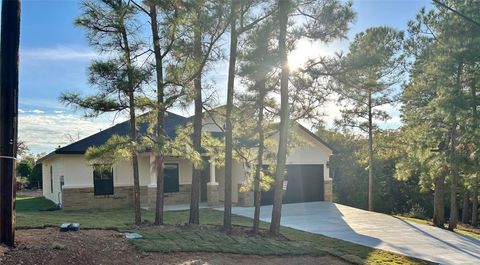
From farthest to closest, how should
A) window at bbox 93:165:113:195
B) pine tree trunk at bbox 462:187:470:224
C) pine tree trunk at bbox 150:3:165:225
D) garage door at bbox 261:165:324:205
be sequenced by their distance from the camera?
pine tree trunk at bbox 462:187:470:224, garage door at bbox 261:165:324:205, window at bbox 93:165:113:195, pine tree trunk at bbox 150:3:165:225

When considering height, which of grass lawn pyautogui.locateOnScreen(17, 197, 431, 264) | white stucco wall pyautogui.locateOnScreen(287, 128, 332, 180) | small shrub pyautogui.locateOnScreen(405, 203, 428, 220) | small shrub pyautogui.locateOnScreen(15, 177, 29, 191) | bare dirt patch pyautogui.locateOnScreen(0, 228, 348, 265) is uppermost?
white stucco wall pyautogui.locateOnScreen(287, 128, 332, 180)

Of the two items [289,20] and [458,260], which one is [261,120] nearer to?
[289,20]

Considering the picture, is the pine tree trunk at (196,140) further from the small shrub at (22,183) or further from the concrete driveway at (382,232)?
the small shrub at (22,183)

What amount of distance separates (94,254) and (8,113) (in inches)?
101

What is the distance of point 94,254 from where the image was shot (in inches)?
248

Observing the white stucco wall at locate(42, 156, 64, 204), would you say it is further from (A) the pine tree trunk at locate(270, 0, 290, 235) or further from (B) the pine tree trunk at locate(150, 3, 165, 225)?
(A) the pine tree trunk at locate(270, 0, 290, 235)

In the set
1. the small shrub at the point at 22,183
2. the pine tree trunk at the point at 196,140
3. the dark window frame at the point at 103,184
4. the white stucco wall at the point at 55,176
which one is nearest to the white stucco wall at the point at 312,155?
the dark window frame at the point at 103,184

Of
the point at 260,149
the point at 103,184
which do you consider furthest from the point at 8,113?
the point at 103,184

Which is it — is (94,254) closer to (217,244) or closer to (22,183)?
(217,244)

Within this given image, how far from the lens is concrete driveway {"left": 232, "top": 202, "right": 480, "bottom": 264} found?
1055 cm

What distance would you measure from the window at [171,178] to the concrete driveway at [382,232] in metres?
3.76

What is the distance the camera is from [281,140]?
10867mm

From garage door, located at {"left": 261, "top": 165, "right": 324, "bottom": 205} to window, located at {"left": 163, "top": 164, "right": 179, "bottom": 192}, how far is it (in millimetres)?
5803

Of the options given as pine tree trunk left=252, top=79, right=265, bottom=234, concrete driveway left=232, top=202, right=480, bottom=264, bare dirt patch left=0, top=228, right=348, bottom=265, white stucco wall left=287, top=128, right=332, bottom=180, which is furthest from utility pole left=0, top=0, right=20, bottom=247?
white stucco wall left=287, top=128, right=332, bottom=180
